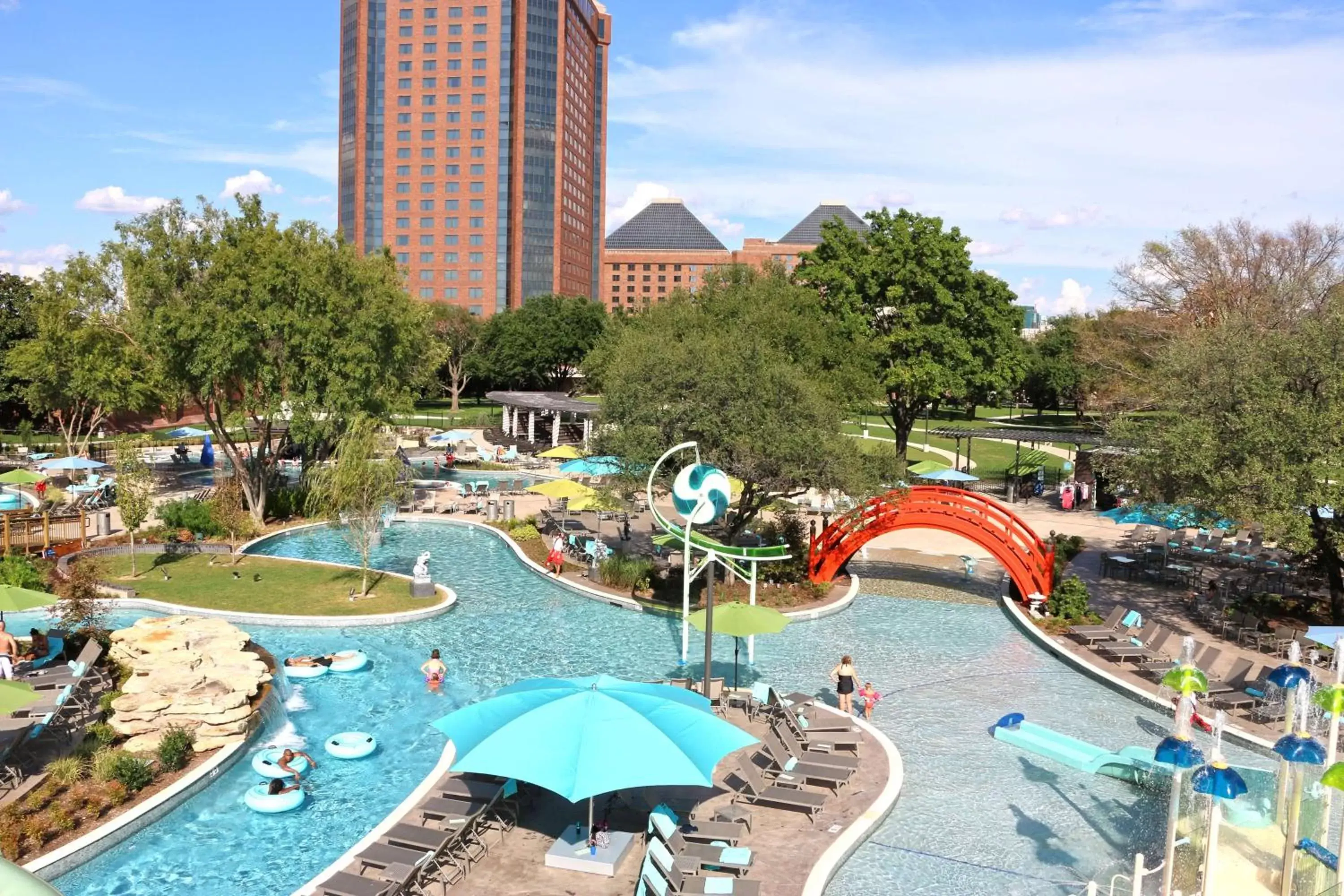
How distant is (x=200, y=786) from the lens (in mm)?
15086

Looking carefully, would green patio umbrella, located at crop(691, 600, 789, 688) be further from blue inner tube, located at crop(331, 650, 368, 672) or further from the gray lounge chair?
blue inner tube, located at crop(331, 650, 368, 672)

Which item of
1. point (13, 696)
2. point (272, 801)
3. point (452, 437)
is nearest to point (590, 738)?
point (272, 801)

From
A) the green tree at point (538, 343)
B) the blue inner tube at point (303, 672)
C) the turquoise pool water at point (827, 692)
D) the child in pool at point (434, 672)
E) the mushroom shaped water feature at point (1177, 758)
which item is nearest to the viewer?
the mushroom shaped water feature at point (1177, 758)

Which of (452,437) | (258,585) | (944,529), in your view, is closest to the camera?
(944,529)

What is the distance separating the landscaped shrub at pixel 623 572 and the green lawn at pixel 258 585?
5.01m

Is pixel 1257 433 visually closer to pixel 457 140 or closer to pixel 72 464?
pixel 72 464

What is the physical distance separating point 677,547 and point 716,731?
Result: 14.5m

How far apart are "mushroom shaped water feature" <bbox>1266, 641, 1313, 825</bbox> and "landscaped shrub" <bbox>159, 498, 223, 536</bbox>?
29.1 m

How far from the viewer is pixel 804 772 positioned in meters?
15.0

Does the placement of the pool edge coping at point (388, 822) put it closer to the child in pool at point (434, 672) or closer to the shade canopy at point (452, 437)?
the child in pool at point (434, 672)

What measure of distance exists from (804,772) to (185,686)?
1064 cm

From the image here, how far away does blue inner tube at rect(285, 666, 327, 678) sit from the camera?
65.7 feet

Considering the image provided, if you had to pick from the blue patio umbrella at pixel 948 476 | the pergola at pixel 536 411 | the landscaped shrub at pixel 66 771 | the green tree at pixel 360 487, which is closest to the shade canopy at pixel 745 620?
the landscaped shrub at pixel 66 771

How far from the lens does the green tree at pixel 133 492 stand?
91.8 feet
